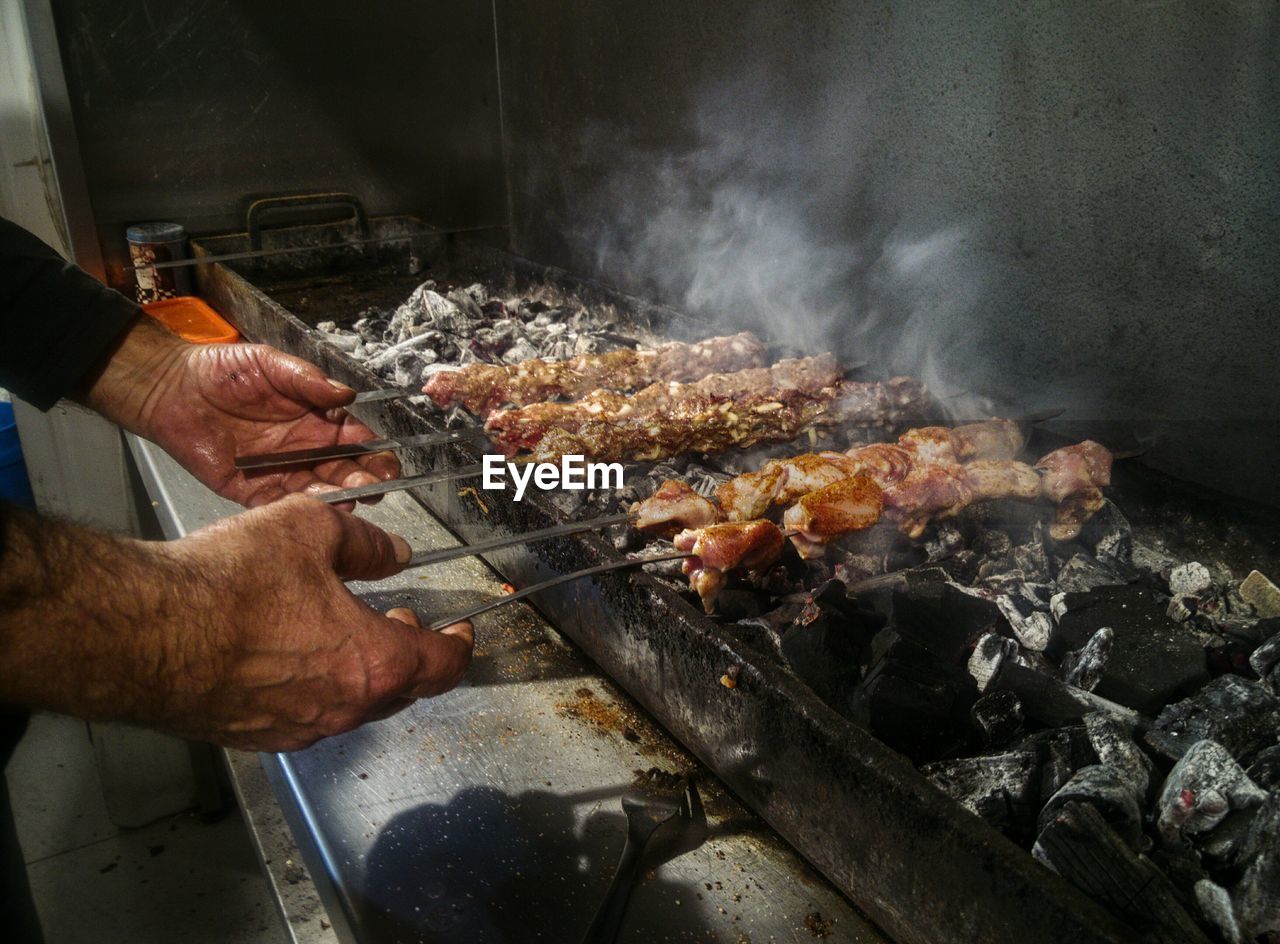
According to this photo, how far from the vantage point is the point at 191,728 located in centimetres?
142

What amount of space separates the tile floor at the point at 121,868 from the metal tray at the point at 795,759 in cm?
263

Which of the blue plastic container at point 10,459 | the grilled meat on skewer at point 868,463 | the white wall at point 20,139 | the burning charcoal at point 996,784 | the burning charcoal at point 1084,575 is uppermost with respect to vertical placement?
the white wall at point 20,139

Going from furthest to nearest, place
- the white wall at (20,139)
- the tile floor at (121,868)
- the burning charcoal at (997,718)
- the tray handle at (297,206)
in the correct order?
the tray handle at (297,206) < the white wall at (20,139) < the tile floor at (121,868) < the burning charcoal at (997,718)

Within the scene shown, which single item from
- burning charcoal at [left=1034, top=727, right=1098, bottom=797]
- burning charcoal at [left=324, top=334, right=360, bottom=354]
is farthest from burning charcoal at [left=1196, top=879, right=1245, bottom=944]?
burning charcoal at [left=324, top=334, right=360, bottom=354]

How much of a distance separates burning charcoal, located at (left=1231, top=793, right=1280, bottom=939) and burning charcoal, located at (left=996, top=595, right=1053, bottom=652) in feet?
2.53

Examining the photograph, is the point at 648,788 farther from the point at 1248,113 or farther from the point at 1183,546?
the point at 1248,113

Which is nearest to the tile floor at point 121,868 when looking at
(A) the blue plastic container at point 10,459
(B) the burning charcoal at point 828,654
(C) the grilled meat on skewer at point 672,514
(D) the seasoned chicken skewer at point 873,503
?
(A) the blue plastic container at point 10,459

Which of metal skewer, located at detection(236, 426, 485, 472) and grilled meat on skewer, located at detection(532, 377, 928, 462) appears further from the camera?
grilled meat on skewer, located at detection(532, 377, 928, 462)

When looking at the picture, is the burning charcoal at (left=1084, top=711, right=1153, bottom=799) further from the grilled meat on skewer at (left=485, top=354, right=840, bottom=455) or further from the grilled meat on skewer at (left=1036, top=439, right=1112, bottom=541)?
the grilled meat on skewer at (left=485, top=354, right=840, bottom=455)

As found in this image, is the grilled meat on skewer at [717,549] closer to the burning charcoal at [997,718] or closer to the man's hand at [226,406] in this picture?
the burning charcoal at [997,718]

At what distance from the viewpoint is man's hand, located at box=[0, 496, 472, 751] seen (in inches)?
50.8

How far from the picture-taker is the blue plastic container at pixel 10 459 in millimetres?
4641

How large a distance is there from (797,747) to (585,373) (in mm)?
2664

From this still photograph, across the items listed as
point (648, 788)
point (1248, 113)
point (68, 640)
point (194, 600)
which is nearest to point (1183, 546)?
point (1248, 113)
